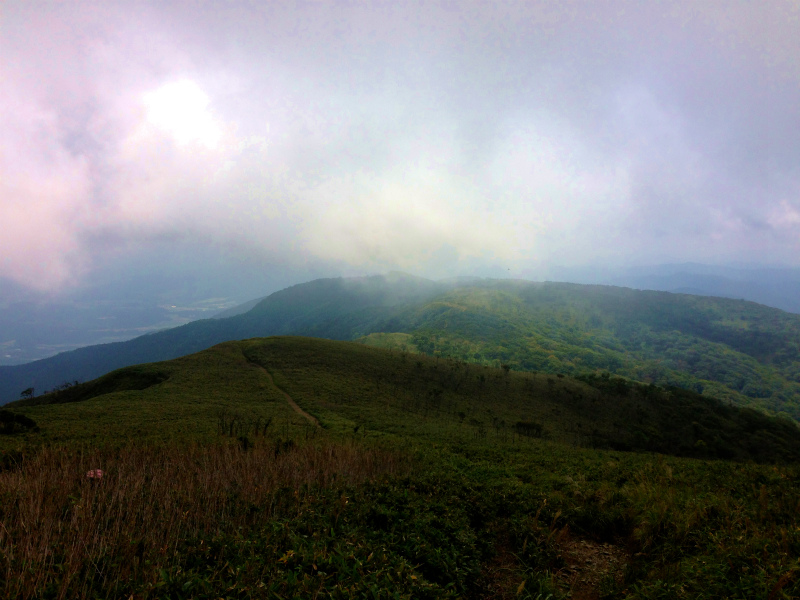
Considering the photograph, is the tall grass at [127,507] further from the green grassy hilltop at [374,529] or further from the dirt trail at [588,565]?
the dirt trail at [588,565]

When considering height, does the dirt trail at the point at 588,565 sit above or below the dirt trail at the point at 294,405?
above

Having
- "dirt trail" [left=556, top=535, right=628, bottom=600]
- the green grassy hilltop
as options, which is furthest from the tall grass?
"dirt trail" [left=556, top=535, right=628, bottom=600]

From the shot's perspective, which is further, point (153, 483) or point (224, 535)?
point (153, 483)

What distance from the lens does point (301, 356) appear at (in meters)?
53.6

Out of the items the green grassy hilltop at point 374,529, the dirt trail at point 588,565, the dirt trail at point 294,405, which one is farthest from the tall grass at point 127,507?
the dirt trail at point 294,405

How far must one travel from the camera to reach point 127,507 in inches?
230

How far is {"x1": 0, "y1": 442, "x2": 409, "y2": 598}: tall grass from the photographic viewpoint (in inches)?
160

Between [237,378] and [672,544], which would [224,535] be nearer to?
[672,544]

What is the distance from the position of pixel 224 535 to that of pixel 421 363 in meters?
57.1

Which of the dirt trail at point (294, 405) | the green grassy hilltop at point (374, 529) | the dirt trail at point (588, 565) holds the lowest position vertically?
the dirt trail at point (294, 405)

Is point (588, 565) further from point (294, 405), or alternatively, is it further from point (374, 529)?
point (294, 405)

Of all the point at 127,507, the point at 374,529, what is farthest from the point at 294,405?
the point at 374,529

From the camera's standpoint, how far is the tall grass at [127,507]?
13.4 ft

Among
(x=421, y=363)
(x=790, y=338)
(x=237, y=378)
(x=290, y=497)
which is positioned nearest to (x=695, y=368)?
(x=790, y=338)
